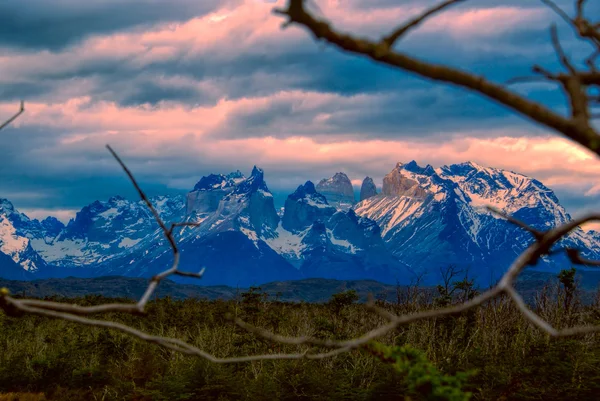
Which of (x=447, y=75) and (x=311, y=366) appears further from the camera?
(x=311, y=366)

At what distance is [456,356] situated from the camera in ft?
53.6

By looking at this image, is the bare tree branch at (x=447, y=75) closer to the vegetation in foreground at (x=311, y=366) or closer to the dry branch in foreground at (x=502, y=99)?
the dry branch in foreground at (x=502, y=99)

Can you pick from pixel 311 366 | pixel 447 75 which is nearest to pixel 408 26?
pixel 447 75

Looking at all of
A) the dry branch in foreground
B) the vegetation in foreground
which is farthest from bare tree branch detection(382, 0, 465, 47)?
the vegetation in foreground

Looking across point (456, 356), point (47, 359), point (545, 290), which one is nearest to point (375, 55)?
point (456, 356)

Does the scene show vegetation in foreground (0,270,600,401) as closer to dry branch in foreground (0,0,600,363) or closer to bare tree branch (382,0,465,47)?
dry branch in foreground (0,0,600,363)

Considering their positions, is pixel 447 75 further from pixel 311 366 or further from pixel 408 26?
pixel 311 366

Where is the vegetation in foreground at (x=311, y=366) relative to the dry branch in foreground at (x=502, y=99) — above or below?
below

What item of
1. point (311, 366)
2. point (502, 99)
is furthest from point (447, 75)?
point (311, 366)

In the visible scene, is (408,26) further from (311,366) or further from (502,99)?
(311,366)

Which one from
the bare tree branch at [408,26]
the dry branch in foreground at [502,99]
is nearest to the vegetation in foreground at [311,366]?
the dry branch in foreground at [502,99]

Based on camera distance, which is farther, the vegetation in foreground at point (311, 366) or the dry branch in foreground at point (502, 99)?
the vegetation in foreground at point (311, 366)

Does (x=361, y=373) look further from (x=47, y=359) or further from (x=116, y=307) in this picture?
(x=116, y=307)

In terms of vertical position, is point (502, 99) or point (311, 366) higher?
point (502, 99)
